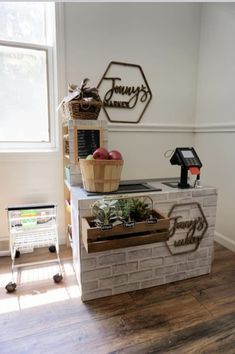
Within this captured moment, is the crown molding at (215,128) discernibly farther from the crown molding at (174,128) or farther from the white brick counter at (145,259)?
the white brick counter at (145,259)

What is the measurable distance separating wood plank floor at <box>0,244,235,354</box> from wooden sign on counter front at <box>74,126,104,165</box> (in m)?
0.97

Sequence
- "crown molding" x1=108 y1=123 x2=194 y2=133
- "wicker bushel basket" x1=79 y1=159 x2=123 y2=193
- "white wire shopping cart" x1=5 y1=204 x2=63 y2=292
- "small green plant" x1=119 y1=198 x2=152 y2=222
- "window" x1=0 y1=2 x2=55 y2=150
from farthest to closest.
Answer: "crown molding" x1=108 y1=123 x2=194 y2=133
"window" x1=0 y1=2 x2=55 y2=150
"white wire shopping cart" x1=5 y1=204 x2=63 y2=292
"wicker bushel basket" x1=79 y1=159 x2=123 y2=193
"small green plant" x1=119 y1=198 x2=152 y2=222

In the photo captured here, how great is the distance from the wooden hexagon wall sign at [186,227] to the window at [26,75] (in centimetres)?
140

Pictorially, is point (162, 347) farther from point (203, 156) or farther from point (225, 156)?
point (203, 156)

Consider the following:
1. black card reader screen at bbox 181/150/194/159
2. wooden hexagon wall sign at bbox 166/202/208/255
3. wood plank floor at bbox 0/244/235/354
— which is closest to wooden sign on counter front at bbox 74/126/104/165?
black card reader screen at bbox 181/150/194/159

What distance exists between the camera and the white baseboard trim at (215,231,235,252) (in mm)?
2316

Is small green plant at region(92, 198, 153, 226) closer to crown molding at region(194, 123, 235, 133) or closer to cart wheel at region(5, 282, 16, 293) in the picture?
cart wheel at region(5, 282, 16, 293)

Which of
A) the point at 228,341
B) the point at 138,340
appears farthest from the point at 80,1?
the point at 228,341

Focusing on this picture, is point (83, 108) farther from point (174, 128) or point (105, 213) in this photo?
point (174, 128)

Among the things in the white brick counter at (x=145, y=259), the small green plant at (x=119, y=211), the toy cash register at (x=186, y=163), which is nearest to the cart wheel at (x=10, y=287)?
the white brick counter at (x=145, y=259)

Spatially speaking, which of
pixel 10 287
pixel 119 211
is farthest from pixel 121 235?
pixel 10 287

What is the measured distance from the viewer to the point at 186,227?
1.78 metres

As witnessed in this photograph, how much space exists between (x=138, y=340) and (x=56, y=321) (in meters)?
0.50

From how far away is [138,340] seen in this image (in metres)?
1.30
